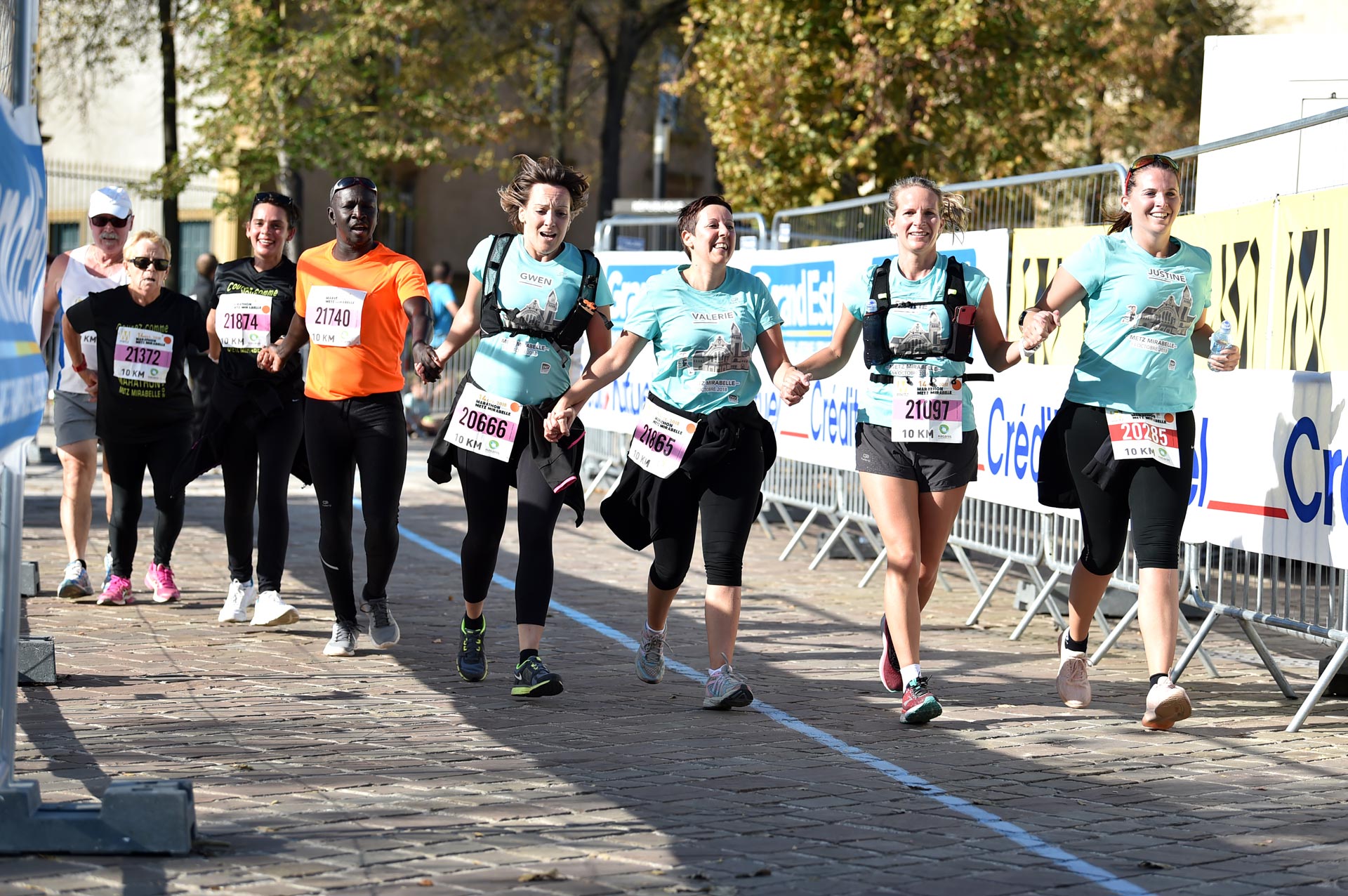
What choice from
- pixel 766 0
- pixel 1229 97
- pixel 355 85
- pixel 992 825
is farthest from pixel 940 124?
pixel 992 825

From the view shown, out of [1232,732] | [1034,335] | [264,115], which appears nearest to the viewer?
[1034,335]

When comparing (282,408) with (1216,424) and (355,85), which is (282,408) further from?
(355,85)

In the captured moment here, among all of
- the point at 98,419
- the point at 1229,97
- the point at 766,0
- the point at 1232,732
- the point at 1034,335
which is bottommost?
the point at 1232,732

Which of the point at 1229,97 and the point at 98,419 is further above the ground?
the point at 1229,97

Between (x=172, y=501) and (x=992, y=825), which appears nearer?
(x=992, y=825)

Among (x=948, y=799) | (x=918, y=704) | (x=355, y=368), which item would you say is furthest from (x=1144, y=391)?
(x=355, y=368)

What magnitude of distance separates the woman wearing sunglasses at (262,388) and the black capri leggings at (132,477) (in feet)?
1.59

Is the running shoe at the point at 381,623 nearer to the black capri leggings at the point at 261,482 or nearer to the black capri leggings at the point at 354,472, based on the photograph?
the black capri leggings at the point at 354,472

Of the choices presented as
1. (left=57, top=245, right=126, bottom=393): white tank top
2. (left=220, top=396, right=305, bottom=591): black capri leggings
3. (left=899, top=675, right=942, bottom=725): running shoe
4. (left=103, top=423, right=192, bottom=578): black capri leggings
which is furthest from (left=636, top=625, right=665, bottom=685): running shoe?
(left=57, top=245, right=126, bottom=393): white tank top

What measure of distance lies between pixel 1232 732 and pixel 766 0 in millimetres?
13347

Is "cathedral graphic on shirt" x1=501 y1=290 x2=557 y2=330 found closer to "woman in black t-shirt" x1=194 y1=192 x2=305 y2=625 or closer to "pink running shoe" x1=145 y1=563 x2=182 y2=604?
"woman in black t-shirt" x1=194 y1=192 x2=305 y2=625

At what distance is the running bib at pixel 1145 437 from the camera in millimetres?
6363

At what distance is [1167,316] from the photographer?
6473 millimetres

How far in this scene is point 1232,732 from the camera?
6547 mm
